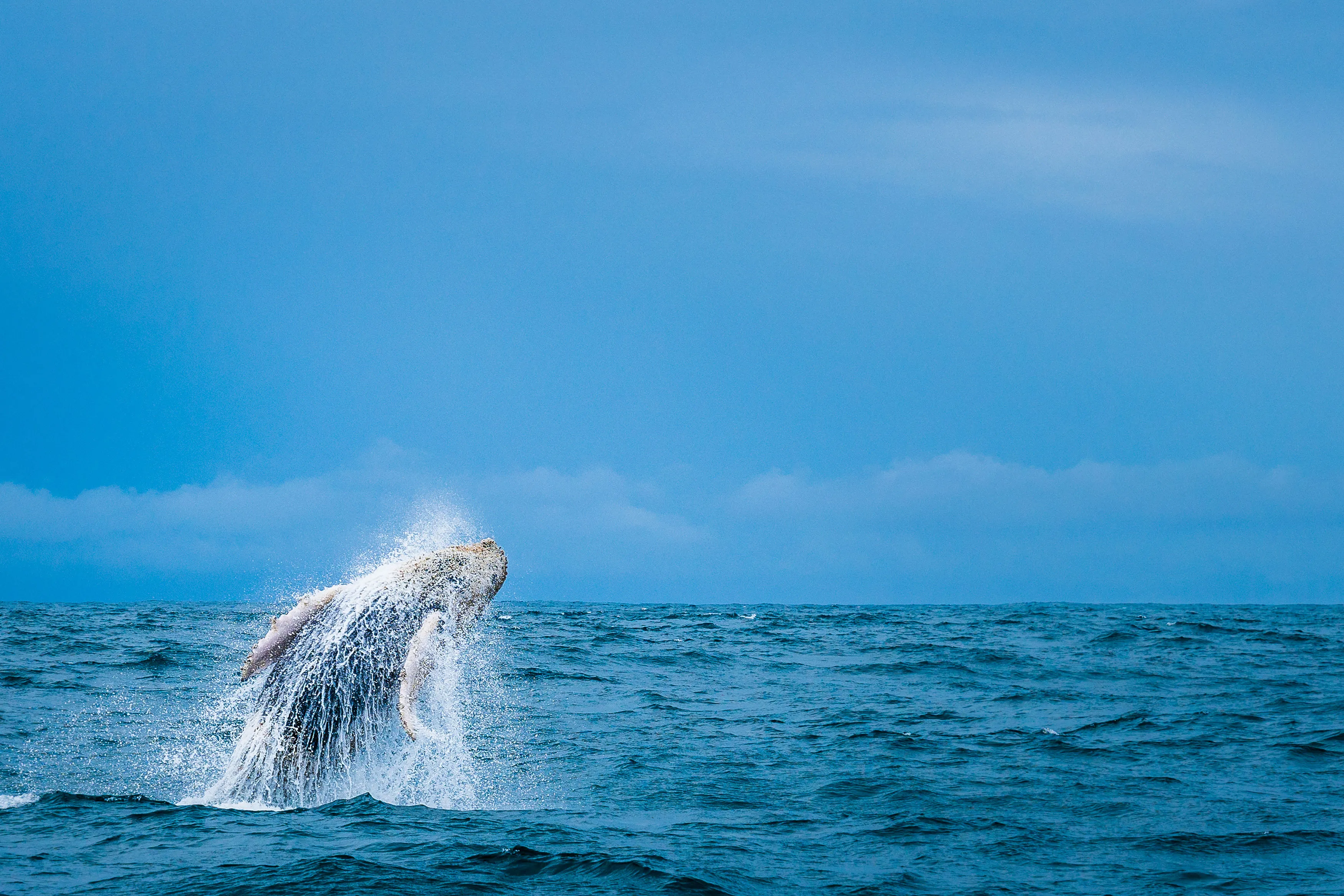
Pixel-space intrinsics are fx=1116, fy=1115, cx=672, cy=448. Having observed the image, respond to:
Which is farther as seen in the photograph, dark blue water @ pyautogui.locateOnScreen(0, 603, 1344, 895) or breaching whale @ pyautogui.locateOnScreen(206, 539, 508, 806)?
breaching whale @ pyautogui.locateOnScreen(206, 539, 508, 806)

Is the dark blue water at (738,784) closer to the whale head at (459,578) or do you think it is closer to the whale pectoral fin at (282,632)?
the whale head at (459,578)

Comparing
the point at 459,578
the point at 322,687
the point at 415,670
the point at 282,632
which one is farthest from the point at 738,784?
the point at 282,632

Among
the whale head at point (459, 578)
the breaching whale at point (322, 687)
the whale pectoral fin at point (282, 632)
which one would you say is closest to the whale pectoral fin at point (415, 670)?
the breaching whale at point (322, 687)

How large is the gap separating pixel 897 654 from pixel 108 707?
1994 centimetres

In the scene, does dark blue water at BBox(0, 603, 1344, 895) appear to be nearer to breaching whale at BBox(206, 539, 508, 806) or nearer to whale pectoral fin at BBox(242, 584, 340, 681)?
breaching whale at BBox(206, 539, 508, 806)

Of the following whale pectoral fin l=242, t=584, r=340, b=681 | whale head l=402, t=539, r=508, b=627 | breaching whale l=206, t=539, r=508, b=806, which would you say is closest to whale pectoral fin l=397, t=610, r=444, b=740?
breaching whale l=206, t=539, r=508, b=806

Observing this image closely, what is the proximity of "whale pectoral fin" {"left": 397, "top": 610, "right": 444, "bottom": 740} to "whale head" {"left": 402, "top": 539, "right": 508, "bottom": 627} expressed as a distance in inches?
18.1

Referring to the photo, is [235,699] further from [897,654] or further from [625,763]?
[897,654]

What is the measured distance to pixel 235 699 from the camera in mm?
18656

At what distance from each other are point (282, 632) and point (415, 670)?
155cm

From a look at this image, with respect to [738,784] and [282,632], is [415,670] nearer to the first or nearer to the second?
[282,632]

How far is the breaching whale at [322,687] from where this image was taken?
1134 centimetres

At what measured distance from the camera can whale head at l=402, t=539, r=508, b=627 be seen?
40.1ft

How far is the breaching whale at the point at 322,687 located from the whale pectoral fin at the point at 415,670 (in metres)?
0.02
